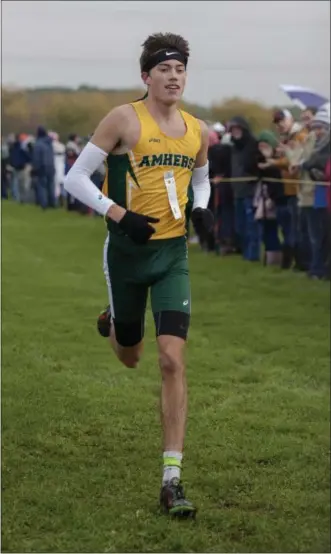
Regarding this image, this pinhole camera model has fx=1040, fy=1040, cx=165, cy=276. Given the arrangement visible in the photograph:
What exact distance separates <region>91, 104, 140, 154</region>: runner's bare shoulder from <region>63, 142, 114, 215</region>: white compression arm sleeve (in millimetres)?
44

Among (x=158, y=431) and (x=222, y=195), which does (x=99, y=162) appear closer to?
(x=158, y=431)

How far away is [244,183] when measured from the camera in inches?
593

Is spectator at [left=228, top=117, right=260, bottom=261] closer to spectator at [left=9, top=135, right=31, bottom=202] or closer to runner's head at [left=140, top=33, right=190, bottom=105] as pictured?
runner's head at [left=140, top=33, right=190, bottom=105]

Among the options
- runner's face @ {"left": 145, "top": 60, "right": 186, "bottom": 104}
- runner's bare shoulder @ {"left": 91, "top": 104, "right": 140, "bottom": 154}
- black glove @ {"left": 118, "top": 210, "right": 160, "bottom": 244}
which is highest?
runner's face @ {"left": 145, "top": 60, "right": 186, "bottom": 104}

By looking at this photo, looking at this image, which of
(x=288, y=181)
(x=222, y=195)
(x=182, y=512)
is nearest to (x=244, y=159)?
(x=288, y=181)

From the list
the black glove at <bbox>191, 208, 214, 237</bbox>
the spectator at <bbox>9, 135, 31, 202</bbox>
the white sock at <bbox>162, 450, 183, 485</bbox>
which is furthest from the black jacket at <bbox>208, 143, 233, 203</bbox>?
the spectator at <bbox>9, 135, 31, 202</bbox>

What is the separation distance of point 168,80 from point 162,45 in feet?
0.59

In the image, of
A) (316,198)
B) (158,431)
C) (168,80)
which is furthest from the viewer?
(316,198)

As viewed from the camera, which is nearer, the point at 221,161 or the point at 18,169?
the point at 221,161

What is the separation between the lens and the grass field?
4.68 metres

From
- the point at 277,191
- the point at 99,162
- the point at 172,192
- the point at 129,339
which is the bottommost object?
the point at 129,339

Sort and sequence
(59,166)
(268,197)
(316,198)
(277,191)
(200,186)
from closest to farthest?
1. (200,186)
2. (316,198)
3. (277,191)
4. (268,197)
5. (59,166)

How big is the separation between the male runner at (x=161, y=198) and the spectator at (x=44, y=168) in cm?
2274

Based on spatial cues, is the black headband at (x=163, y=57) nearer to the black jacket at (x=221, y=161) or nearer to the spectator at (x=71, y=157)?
the black jacket at (x=221, y=161)
